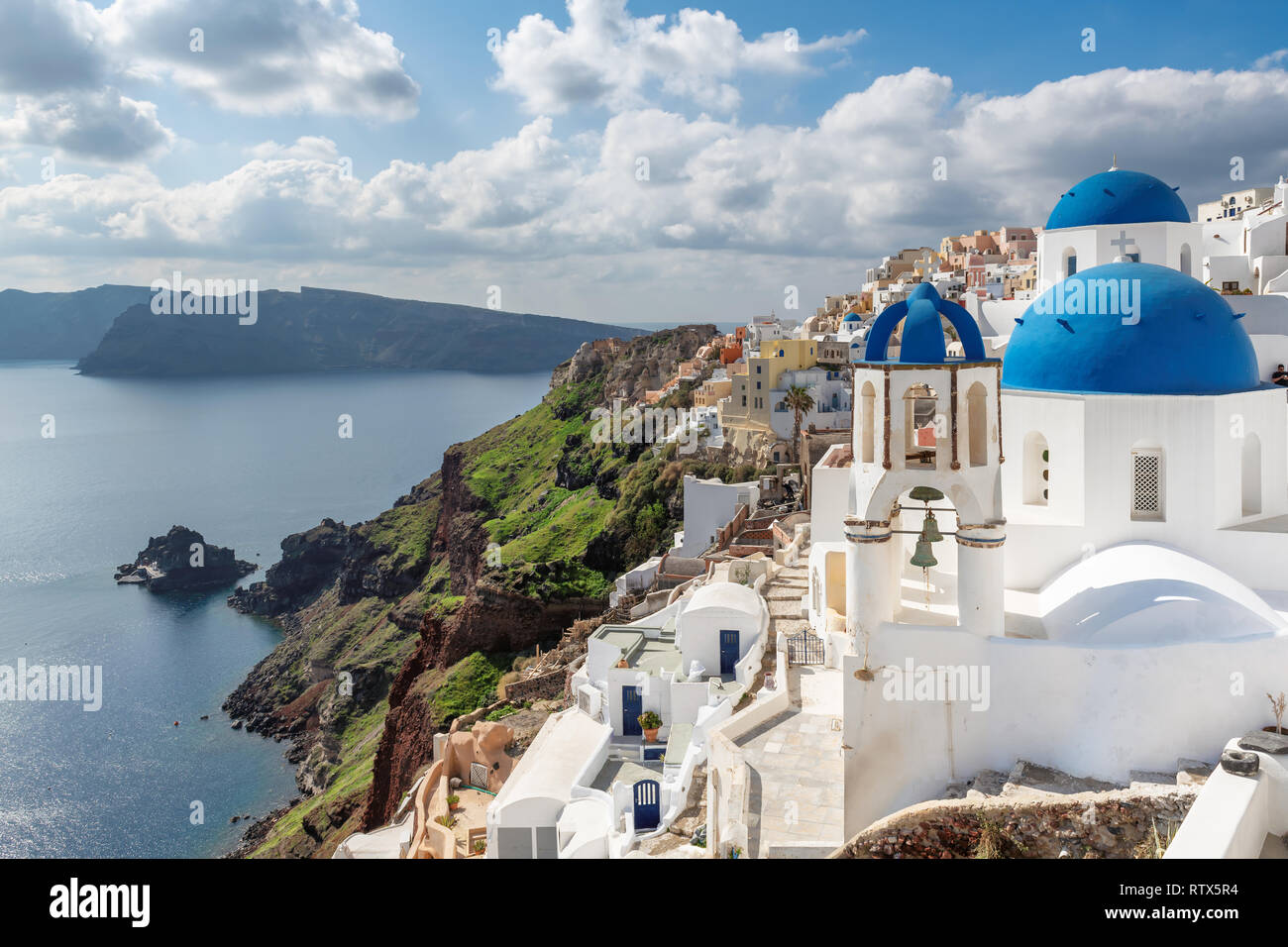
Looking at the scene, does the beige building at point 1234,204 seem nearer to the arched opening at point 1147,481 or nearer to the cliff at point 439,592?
the cliff at point 439,592

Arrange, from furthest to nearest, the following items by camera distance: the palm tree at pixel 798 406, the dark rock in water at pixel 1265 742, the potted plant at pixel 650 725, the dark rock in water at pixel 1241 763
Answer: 1. the palm tree at pixel 798 406
2. the potted plant at pixel 650 725
3. the dark rock in water at pixel 1265 742
4. the dark rock in water at pixel 1241 763

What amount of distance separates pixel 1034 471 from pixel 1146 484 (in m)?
1.45

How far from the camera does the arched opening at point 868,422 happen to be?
→ 1090 centimetres

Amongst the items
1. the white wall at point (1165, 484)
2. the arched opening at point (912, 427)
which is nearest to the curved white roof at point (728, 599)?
the white wall at point (1165, 484)

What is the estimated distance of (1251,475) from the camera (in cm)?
1234

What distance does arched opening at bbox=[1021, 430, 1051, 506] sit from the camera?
1272cm

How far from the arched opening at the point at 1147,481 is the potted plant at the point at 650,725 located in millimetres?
11091

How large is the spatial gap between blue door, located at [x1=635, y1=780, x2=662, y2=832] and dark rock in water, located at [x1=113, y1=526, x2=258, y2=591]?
68.4 meters

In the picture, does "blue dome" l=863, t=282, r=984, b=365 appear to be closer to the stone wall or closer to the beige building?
the stone wall

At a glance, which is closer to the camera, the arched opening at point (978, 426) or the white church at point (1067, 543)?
the white church at point (1067, 543)

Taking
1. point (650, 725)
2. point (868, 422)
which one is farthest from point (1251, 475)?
point (650, 725)

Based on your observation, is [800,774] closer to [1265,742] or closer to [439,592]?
[1265,742]
